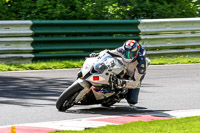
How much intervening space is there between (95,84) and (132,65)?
0.71 metres

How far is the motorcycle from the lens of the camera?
7785mm

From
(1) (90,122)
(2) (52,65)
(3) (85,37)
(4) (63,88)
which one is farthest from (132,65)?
(3) (85,37)

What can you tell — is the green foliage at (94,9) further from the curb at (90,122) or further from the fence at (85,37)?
the curb at (90,122)

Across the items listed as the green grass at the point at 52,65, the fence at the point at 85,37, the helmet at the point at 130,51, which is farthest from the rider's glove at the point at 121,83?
the fence at the point at 85,37

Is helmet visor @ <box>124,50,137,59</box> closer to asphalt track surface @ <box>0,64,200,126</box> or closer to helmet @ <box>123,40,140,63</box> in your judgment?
helmet @ <box>123,40,140,63</box>

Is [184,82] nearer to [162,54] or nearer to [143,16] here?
[162,54]

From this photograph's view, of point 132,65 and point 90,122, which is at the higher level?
point 132,65

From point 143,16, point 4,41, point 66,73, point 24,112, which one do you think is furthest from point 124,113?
point 143,16

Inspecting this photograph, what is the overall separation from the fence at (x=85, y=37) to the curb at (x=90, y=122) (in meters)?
5.91

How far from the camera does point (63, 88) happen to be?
Answer: 33.4 ft

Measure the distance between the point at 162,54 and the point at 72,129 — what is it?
27.7ft

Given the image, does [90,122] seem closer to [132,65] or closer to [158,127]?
[158,127]

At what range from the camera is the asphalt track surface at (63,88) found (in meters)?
7.88

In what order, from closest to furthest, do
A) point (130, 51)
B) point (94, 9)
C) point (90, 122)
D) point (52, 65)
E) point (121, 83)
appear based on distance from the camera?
point (90, 122) → point (121, 83) → point (130, 51) → point (52, 65) → point (94, 9)
